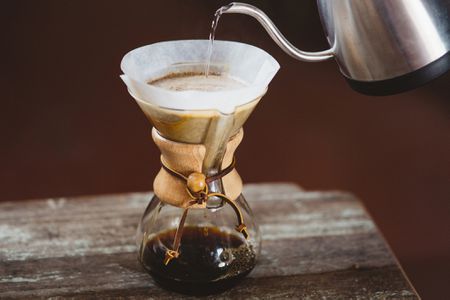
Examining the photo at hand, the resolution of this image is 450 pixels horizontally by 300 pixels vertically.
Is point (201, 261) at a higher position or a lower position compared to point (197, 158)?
lower

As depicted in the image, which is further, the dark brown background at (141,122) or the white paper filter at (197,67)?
the dark brown background at (141,122)

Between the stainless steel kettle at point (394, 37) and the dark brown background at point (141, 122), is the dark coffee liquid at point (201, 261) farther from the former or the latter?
the dark brown background at point (141, 122)

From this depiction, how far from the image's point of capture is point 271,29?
932mm

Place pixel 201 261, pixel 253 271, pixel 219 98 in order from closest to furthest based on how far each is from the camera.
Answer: pixel 219 98 → pixel 201 261 → pixel 253 271

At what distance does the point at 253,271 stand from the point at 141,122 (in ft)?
5.71

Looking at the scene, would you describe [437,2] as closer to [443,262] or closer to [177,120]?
[177,120]

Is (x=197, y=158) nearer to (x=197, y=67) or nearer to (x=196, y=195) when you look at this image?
(x=196, y=195)

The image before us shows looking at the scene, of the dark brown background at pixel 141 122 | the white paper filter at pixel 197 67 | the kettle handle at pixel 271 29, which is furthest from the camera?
the dark brown background at pixel 141 122

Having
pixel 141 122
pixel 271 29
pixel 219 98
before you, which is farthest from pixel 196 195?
pixel 141 122

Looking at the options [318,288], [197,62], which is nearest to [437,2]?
[197,62]

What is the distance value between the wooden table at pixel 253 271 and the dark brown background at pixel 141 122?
1262 mm

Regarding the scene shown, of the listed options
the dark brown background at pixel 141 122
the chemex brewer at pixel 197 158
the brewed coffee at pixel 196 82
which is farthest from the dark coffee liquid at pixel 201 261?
the dark brown background at pixel 141 122

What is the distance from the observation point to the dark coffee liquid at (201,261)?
928 millimetres

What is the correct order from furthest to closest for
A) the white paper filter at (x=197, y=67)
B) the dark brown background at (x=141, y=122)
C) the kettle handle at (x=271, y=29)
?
the dark brown background at (x=141, y=122), the kettle handle at (x=271, y=29), the white paper filter at (x=197, y=67)
